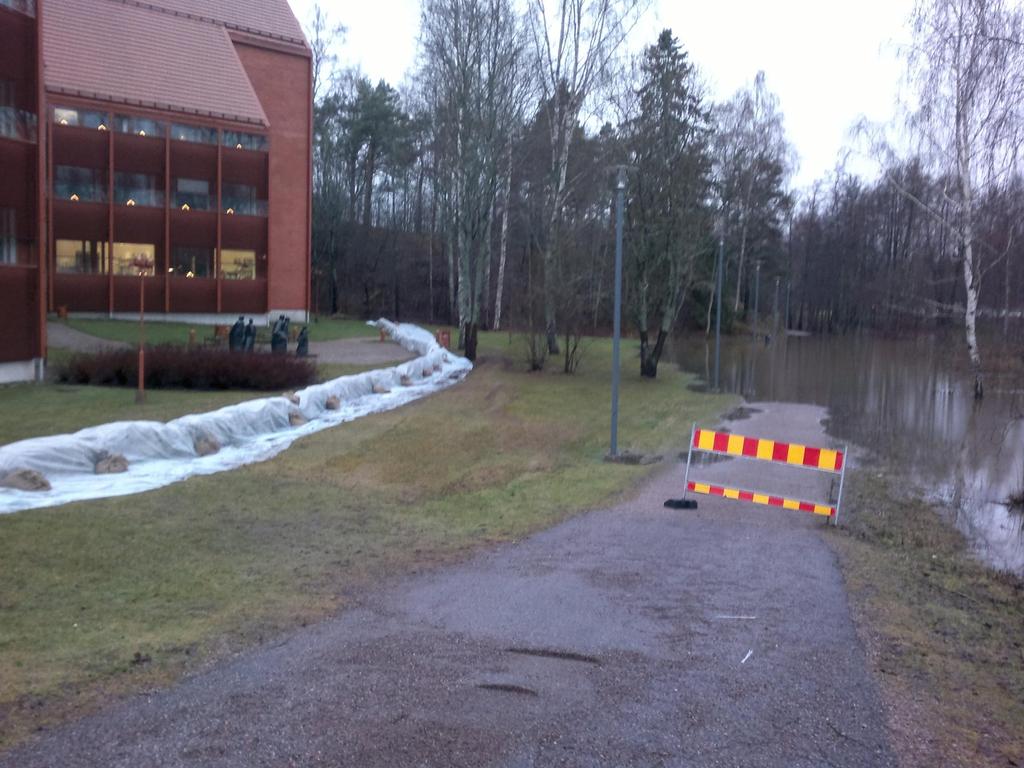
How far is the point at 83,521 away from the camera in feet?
31.8

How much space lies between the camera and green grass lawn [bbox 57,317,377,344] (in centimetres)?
3528

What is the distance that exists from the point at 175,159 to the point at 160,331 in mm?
8325

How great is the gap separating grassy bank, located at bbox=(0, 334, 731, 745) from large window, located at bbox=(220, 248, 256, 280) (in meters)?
28.6

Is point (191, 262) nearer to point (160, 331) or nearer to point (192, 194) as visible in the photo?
point (192, 194)

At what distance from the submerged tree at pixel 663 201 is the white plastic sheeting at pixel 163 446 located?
12427mm

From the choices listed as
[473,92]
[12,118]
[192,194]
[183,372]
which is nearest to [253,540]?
[183,372]

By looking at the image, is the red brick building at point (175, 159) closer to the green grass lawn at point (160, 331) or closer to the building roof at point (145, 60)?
the building roof at point (145, 60)

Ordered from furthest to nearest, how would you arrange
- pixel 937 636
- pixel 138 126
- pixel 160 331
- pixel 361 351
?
pixel 138 126 < pixel 160 331 < pixel 361 351 < pixel 937 636

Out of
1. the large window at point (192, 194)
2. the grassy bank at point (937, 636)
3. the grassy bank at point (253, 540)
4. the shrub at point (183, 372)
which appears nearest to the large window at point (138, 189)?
the large window at point (192, 194)

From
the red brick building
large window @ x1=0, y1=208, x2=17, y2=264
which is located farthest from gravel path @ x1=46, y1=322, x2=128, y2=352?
large window @ x1=0, y1=208, x2=17, y2=264

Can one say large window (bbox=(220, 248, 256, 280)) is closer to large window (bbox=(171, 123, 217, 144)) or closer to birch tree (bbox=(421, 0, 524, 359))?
large window (bbox=(171, 123, 217, 144))

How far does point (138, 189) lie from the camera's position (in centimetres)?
4191

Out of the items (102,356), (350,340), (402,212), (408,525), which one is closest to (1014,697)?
(408,525)

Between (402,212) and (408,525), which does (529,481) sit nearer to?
(408,525)
